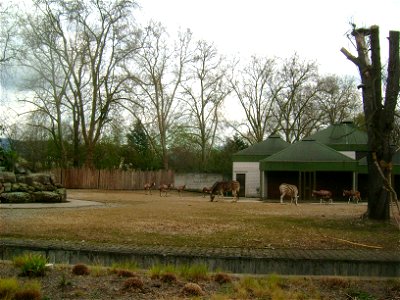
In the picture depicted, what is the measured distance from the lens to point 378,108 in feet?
48.0

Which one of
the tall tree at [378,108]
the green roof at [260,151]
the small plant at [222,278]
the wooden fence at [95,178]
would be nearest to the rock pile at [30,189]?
the tall tree at [378,108]

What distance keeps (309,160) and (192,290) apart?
111 ft

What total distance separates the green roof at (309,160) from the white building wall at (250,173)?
8051mm

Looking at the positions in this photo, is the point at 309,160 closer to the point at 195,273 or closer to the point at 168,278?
the point at 195,273

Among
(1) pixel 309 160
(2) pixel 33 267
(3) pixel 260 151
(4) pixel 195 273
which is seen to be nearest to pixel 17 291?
(2) pixel 33 267

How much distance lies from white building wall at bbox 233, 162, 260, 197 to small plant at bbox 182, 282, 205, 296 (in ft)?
140

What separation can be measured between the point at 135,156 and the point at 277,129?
1729cm

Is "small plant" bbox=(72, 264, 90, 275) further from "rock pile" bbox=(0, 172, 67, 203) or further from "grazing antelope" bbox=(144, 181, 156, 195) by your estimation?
"grazing antelope" bbox=(144, 181, 156, 195)

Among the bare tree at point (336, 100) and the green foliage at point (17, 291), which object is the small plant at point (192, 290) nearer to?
the green foliage at point (17, 291)

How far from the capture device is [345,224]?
47.6 feet

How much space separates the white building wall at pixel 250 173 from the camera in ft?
163

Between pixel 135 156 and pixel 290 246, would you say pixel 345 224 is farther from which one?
pixel 135 156

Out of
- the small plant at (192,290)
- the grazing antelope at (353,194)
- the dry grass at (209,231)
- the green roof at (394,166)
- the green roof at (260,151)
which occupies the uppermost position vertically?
the green roof at (260,151)

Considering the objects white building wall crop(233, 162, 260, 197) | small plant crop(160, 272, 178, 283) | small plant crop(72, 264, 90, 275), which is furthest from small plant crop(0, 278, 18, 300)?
white building wall crop(233, 162, 260, 197)
